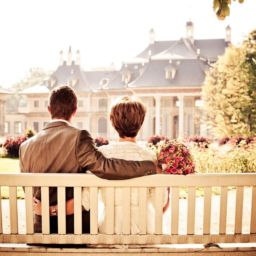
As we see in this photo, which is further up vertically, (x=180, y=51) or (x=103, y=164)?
(x=180, y=51)

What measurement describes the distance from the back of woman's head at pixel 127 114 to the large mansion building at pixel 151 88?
33.0 m

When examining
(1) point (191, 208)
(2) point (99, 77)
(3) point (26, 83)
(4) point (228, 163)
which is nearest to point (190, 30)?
(2) point (99, 77)

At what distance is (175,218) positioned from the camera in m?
2.77

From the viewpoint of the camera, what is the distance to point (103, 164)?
8.54ft

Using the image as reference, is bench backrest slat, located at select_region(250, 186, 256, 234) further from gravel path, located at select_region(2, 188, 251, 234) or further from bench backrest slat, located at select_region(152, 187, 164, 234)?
gravel path, located at select_region(2, 188, 251, 234)

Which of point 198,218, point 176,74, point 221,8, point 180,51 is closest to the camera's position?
point 221,8

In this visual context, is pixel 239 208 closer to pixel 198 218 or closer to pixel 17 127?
pixel 198 218

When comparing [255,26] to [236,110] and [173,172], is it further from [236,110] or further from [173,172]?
[173,172]

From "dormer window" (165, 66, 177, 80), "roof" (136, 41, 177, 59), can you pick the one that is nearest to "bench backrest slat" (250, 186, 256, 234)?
"dormer window" (165, 66, 177, 80)

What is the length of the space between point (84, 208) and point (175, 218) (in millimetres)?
635

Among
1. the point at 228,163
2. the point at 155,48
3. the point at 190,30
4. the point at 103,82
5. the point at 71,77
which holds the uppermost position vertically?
the point at 190,30

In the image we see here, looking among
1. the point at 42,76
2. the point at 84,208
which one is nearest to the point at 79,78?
the point at 42,76

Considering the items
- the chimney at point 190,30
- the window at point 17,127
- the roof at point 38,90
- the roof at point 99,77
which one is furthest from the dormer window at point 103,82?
the window at point 17,127

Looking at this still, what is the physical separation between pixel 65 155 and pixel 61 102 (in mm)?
369
